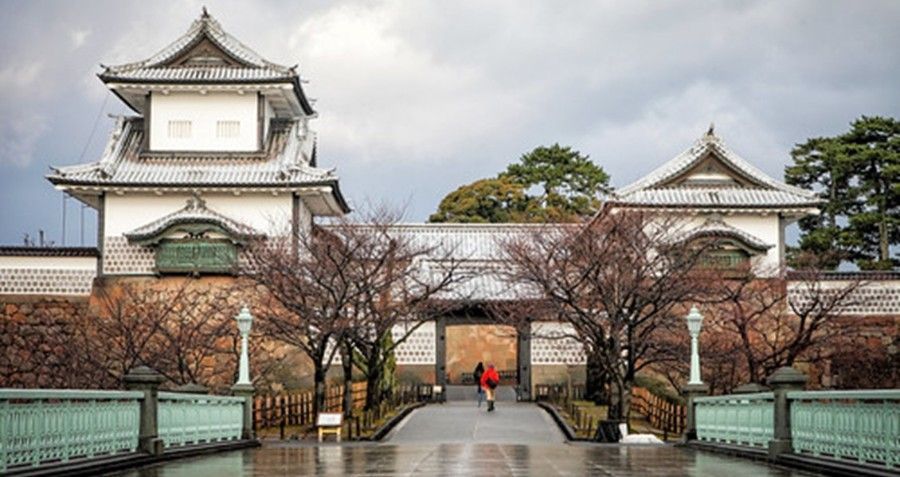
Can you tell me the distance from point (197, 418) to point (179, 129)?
26098mm

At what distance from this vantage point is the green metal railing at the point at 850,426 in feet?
60.7

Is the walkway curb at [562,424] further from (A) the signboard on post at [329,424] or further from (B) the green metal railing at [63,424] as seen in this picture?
(B) the green metal railing at [63,424]

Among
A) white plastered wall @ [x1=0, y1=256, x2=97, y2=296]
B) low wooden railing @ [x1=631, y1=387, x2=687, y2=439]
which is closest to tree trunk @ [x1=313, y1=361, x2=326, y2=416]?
low wooden railing @ [x1=631, y1=387, x2=687, y2=439]

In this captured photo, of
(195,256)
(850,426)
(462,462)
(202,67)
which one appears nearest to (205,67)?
(202,67)

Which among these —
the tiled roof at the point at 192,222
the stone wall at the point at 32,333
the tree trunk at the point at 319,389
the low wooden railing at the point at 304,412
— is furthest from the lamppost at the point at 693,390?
the stone wall at the point at 32,333

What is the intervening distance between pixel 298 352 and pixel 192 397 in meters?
24.1

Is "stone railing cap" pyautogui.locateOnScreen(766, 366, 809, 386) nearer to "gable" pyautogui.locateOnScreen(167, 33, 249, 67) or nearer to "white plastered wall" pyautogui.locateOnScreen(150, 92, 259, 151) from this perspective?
"white plastered wall" pyautogui.locateOnScreen(150, 92, 259, 151)

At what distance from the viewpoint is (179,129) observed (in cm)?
5322

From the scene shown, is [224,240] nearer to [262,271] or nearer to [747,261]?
[262,271]

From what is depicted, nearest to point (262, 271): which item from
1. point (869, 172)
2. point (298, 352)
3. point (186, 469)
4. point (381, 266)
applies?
point (381, 266)

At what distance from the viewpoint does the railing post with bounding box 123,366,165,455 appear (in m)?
24.1

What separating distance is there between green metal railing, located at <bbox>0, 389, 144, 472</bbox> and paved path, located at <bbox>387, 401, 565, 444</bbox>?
14510mm

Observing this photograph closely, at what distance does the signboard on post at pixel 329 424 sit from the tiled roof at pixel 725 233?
19.3 m

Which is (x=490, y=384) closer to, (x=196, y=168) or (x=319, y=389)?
(x=319, y=389)
